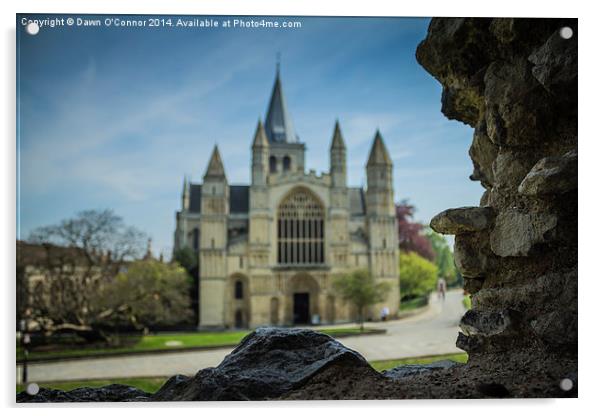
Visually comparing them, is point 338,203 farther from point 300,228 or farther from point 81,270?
point 81,270

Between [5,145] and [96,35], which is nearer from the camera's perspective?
[5,145]

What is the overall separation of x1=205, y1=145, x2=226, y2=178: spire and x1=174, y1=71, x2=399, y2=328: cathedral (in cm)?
5

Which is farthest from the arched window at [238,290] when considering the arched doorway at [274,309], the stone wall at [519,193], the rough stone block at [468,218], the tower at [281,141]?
the rough stone block at [468,218]

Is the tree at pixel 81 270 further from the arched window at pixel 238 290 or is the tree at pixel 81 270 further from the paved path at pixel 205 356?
the arched window at pixel 238 290

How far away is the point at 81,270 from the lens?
18.7 meters

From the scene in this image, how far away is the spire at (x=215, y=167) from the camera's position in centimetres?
3038

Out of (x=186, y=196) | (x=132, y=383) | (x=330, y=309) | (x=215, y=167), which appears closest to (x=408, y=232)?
(x=330, y=309)

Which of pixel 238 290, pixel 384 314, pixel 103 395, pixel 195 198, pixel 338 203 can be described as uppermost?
pixel 195 198

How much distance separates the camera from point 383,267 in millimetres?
29812

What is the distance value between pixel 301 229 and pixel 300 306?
404 centimetres

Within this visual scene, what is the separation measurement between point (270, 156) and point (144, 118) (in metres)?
30.4

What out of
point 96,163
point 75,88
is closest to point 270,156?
point 96,163

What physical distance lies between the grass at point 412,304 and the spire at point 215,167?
11.4m

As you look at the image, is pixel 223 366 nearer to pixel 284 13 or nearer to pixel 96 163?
pixel 284 13
